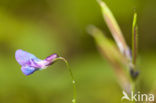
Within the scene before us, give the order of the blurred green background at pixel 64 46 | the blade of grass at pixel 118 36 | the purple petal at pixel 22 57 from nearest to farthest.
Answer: the purple petal at pixel 22 57 < the blade of grass at pixel 118 36 < the blurred green background at pixel 64 46

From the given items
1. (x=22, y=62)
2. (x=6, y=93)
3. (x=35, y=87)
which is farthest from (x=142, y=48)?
(x=22, y=62)

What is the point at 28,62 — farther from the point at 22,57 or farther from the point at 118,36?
the point at 118,36

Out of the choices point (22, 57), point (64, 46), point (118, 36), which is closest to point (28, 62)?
point (22, 57)

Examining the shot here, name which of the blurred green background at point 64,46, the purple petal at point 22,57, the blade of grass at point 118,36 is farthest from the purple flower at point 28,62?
the blurred green background at point 64,46

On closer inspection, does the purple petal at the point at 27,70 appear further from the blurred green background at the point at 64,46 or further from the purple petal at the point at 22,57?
the blurred green background at the point at 64,46

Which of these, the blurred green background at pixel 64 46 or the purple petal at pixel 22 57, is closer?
the purple petal at pixel 22 57

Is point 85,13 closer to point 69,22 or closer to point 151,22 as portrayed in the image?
point 69,22
